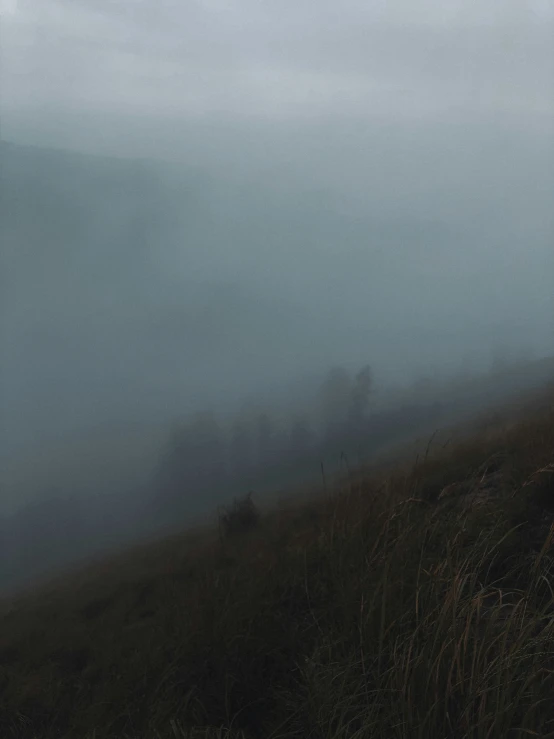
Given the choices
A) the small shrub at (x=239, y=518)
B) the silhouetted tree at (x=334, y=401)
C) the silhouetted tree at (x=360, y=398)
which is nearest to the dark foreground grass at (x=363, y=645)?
the small shrub at (x=239, y=518)

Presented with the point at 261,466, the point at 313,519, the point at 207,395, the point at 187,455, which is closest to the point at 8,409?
the point at 207,395

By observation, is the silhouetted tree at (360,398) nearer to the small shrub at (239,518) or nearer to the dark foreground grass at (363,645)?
the small shrub at (239,518)

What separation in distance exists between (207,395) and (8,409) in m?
51.0

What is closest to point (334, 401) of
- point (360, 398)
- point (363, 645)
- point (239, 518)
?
point (360, 398)

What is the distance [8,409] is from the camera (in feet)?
508

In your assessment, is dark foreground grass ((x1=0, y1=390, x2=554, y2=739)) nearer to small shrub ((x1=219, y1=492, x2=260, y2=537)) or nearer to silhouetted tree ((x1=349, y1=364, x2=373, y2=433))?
small shrub ((x1=219, y1=492, x2=260, y2=537))

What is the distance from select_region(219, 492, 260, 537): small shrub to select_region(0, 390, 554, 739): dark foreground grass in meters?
2.40

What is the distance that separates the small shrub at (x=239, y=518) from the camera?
6688mm

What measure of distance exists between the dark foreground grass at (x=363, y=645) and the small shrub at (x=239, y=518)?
2400 millimetres

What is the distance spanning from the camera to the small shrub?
6.69 m

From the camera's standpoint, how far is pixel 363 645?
2197 millimetres

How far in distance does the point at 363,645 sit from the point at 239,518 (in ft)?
15.7

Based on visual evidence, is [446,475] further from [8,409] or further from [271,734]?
[8,409]

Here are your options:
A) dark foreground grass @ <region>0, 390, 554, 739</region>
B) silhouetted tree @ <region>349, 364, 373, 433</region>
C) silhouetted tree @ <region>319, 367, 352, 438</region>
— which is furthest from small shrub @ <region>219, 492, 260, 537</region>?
silhouetted tree @ <region>319, 367, 352, 438</region>
